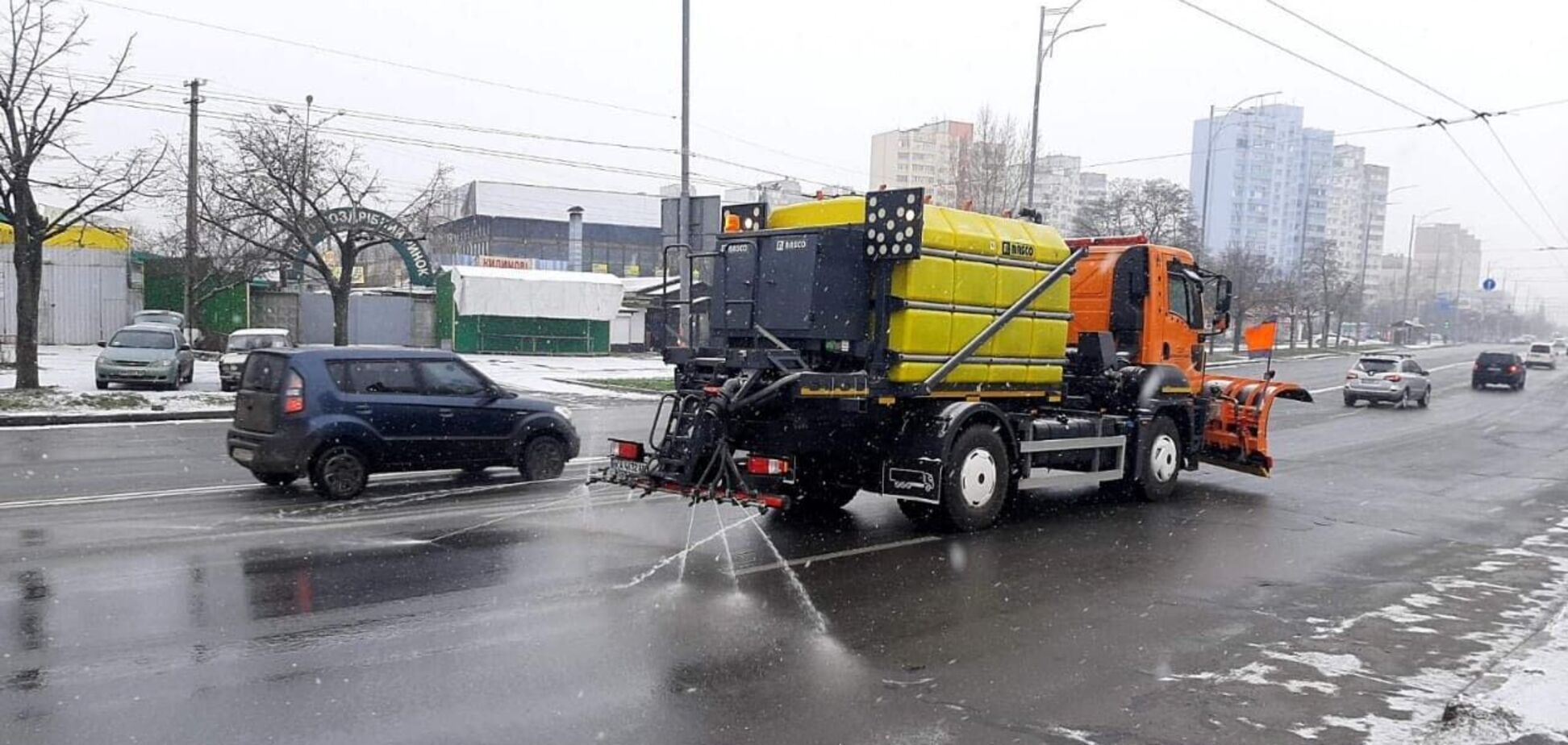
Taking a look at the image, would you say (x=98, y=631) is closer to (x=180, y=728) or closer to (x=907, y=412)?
(x=180, y=728)

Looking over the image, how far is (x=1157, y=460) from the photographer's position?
39.1 feet

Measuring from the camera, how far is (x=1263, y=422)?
13.0 meters

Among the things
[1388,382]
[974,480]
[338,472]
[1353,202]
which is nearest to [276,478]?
[338,472]

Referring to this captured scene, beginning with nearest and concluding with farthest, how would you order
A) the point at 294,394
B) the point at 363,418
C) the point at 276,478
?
1. the point at 294,394
2. the point at 363,418
3. the point at 276,478

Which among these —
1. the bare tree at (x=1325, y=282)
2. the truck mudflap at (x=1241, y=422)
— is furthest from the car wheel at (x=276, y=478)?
the bare tree at (x=1325, y=282)

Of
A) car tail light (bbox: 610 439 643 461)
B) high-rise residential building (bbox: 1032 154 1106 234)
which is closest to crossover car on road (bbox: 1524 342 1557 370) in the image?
high-rise residential building (bbox: 1032 154 1106 234)

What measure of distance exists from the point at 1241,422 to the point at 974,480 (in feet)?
17.4

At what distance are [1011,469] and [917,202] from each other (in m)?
3.06

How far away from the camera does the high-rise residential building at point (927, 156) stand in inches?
1624

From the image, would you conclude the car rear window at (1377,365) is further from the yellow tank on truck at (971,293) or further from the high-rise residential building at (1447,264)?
the high-rise residential building at (1447,264)

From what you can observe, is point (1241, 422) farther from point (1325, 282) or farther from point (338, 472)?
point (1325, 282)

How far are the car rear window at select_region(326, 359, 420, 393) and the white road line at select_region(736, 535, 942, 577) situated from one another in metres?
4.97

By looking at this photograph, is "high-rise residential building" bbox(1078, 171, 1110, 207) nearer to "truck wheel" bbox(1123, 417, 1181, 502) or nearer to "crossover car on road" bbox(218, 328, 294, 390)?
"crossover car on road" bbox(218, 328, 294, 390)

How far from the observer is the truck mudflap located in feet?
42.8
